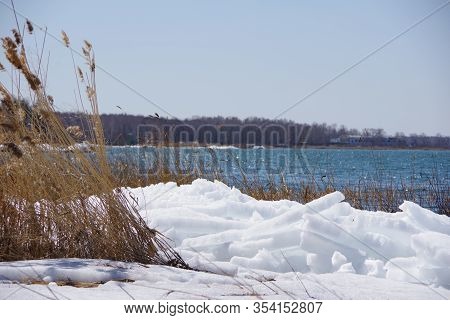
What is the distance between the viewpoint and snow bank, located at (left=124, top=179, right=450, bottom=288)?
2.72 metres

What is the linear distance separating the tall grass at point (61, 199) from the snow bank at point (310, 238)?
0.23 meters

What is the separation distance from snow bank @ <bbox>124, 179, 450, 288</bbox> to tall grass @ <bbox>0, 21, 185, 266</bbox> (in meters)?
0.23

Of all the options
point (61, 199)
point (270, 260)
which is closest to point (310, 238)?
point (270, 260)

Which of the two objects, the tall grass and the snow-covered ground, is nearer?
the snow-covered ground

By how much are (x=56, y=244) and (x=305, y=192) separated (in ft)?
12.2

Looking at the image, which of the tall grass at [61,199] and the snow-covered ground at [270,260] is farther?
the tall grass at [61,199]

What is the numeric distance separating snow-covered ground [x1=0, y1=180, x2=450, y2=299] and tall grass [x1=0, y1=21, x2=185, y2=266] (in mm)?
235

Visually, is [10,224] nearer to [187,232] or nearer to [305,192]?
[187,232]

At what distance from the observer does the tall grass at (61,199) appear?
298 centimetres

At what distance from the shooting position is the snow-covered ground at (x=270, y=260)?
7.50 ft

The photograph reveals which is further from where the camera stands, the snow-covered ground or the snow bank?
the snow bank

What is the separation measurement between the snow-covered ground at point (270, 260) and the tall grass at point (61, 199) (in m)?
0.24

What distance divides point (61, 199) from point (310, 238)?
138 centimetres

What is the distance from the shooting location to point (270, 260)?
9.33ft
